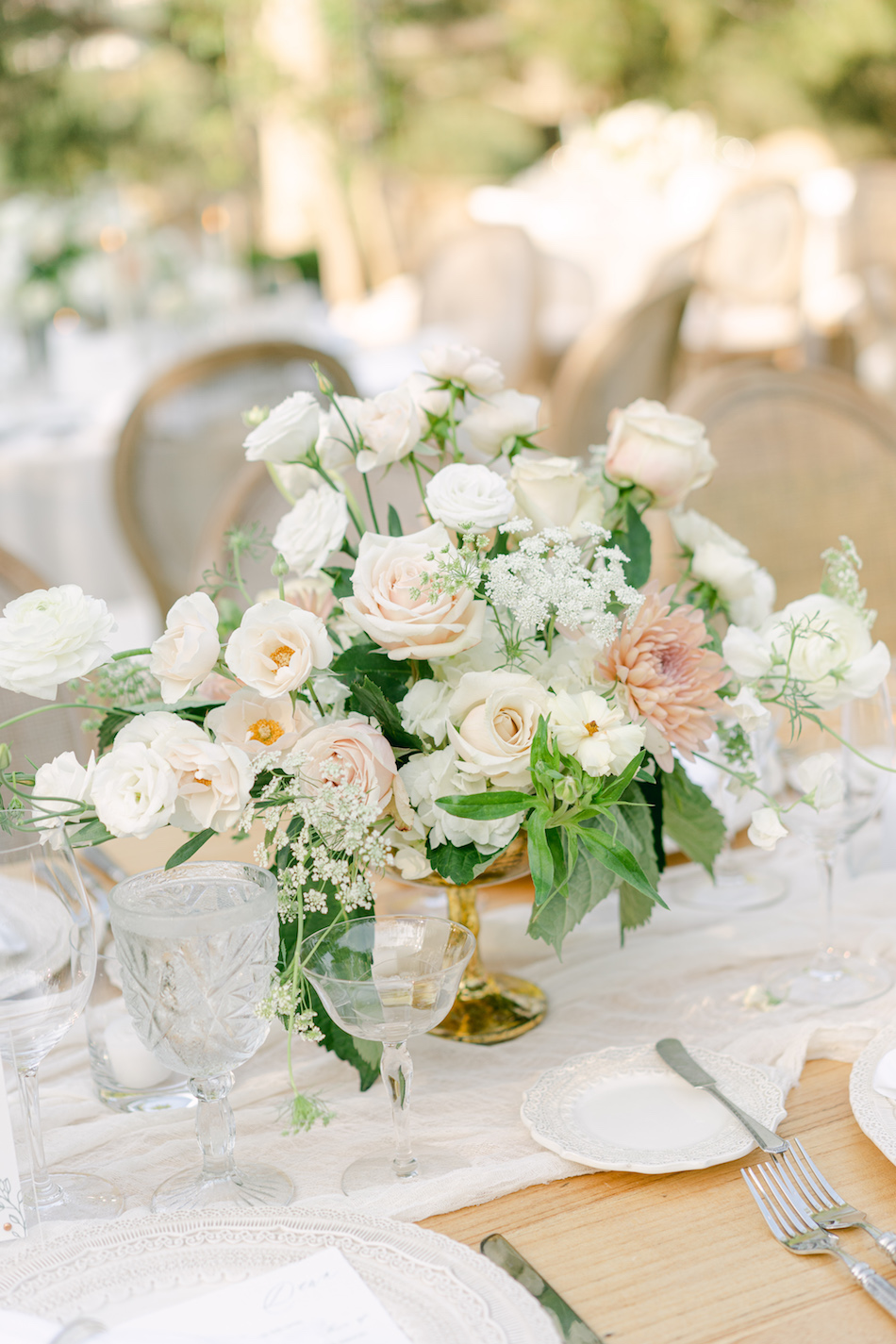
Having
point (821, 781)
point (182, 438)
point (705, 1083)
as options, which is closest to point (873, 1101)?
point (705, 1083)

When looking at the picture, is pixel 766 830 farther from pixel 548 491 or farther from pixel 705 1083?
pixel 548 491

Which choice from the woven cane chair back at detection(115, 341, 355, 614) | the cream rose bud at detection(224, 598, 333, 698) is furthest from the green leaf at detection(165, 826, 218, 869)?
the woven cane chair back at detection(115, 341, 355, 614)

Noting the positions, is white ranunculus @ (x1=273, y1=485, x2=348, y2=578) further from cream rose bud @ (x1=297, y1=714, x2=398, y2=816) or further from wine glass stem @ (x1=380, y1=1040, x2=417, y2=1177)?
wine glass stem @ (x1=380, y1=1040, x2=417, y2=1177)

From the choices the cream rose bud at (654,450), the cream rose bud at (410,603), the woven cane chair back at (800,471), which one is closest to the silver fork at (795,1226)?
the cream rose bud at (410,603)

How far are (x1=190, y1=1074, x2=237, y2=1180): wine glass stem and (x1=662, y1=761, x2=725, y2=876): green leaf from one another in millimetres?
348

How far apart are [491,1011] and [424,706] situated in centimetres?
26

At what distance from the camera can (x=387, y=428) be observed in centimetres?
86

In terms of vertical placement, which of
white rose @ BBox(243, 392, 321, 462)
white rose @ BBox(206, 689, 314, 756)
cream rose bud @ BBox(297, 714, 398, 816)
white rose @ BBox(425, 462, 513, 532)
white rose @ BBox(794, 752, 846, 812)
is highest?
white rose @ BBox(243, 392, 321, 462)

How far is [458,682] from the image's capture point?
2.66 ft

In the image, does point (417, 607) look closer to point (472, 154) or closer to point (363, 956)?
point (363, 956)

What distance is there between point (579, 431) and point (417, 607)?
7.57 feet

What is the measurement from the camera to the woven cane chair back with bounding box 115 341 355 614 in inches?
82.7

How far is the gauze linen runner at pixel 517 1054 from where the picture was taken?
30.1 inches

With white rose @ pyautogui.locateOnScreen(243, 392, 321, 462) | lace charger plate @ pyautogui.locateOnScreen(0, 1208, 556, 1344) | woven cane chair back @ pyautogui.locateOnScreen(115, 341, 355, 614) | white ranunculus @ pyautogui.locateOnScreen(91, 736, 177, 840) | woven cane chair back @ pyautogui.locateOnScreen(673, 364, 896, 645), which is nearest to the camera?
lace charger plate @ pyautogui.locateOnScreen(0, 1208, 556, 1344)
